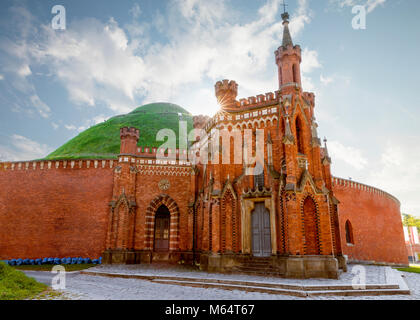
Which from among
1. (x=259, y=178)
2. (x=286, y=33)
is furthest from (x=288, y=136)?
(x=286, y=33)

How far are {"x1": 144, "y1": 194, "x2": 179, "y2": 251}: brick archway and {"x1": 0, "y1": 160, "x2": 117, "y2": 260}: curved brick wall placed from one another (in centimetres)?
354

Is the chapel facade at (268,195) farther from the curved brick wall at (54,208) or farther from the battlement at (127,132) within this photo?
the battlement at (127,132)

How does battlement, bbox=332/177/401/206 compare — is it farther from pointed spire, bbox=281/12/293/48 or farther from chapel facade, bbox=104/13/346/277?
pointed spire, bbox=281/12/293/48

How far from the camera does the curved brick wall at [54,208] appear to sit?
72.7ft

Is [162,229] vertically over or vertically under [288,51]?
under

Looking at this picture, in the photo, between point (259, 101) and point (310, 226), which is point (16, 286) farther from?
point (259, 101)

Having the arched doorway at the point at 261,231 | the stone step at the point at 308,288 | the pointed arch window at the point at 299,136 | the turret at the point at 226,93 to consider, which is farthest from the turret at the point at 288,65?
the stone step at the point at 308,288

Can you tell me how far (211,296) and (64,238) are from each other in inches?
675

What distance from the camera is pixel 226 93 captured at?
1938 centimetres

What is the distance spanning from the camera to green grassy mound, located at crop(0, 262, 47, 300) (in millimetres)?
8633

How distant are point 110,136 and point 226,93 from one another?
27.4 m

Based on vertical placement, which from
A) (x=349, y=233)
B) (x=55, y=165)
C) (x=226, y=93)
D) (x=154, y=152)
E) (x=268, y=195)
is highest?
(x=226, y=93)
